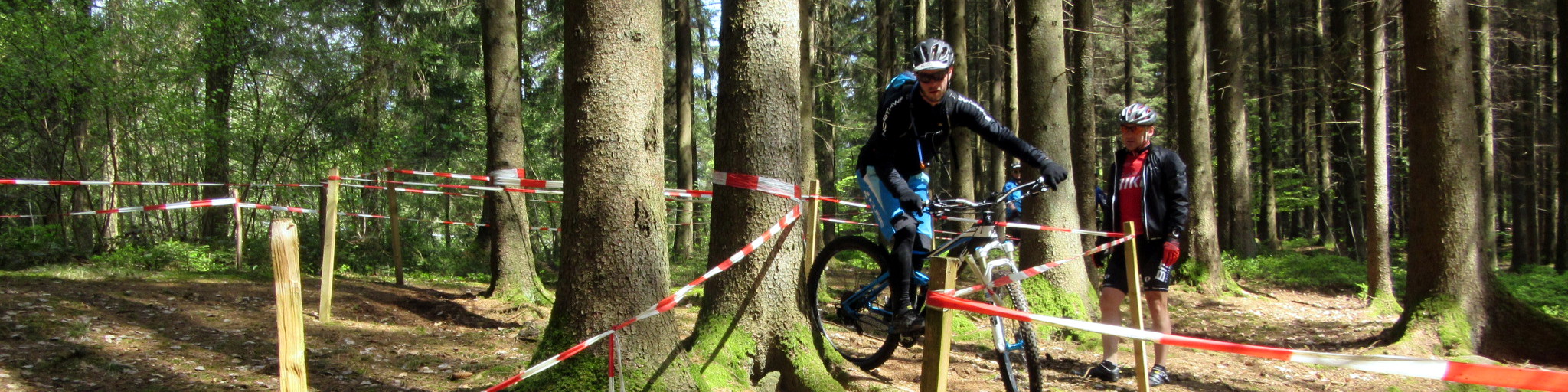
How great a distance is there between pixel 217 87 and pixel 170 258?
460 cm

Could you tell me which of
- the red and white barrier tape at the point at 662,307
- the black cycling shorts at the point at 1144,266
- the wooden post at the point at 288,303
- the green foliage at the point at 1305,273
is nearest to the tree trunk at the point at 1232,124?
the green foliage at the point at 1305,273

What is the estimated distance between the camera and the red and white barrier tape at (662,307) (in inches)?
133

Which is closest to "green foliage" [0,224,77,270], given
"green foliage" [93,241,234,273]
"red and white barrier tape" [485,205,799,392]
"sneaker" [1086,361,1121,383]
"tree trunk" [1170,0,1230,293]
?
"green foliage" [93,241,234,273]

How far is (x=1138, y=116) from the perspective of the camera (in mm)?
5070

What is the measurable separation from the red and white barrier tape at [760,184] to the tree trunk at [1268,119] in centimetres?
1576

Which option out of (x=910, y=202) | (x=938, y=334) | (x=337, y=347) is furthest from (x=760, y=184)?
(x=337, y=347)

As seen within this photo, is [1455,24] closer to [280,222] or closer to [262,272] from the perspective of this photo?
[280,222]

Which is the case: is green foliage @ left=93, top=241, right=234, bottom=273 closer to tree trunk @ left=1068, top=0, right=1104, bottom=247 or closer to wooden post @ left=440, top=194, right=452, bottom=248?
wooden post @ left=440, top=194, right=452, bottom=248

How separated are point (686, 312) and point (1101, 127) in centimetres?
2309

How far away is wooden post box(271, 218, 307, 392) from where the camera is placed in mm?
2455

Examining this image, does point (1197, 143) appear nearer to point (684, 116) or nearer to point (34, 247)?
point (684, 116)

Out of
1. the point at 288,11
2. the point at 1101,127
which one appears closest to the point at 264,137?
the point at 288,11

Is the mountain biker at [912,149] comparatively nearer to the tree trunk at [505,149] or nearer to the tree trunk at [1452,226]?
the tree trunk at [505,149]

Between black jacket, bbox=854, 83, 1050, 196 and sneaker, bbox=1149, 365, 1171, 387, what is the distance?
1771mm
